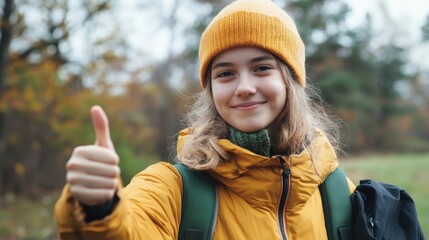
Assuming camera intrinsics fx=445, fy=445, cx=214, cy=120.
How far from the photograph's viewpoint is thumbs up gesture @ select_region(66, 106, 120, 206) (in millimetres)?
1274

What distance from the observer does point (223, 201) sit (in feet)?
6.49

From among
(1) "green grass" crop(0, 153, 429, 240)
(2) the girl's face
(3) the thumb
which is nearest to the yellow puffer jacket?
(2) the girl's face

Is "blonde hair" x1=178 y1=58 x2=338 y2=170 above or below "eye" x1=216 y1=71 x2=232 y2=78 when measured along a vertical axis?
below

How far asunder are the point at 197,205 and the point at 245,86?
23.2 inches

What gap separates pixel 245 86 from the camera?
6.76ft

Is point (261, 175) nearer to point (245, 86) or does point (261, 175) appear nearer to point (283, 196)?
point (283, 196)

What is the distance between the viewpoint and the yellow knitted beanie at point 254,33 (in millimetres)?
2109

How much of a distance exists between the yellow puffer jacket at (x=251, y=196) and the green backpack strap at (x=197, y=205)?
0.10 ft

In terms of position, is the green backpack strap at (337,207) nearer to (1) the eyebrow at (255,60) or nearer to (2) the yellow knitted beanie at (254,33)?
(2) the yellow knitted beanie at (254,33)

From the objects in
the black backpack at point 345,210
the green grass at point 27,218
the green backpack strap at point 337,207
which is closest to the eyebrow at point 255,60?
the black backpack at point 345,210

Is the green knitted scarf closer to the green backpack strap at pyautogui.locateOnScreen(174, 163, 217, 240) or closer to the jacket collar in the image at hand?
the jacket collar

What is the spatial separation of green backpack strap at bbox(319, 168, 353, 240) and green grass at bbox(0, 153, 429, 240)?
4698 millimetres

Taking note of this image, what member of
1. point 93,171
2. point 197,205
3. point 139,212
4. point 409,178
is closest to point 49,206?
point 409,178

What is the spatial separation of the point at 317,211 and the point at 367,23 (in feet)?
105
